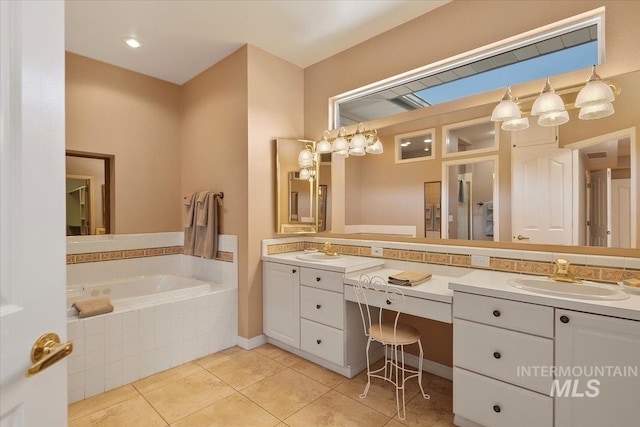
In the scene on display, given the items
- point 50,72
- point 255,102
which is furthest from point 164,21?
point 50,72

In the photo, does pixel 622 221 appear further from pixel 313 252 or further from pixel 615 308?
pixel 313 252

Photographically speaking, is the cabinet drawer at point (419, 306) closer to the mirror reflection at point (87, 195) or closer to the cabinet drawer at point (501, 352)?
the cabinet drawer at point (501, 352)

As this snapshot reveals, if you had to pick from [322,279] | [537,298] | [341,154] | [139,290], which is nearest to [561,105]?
[537,298]

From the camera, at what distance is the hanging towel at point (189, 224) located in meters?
3.45

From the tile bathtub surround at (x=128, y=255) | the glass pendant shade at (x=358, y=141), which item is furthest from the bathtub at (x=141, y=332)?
the glass pendant shade at (x=358, y=141)

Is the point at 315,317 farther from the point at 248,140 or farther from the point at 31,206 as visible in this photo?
the point at 31,206

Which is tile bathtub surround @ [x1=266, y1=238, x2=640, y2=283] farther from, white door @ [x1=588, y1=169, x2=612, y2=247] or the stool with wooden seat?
the stool with wooden seat

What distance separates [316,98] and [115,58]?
2065mm

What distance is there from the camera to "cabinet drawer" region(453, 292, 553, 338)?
1545 millimetres

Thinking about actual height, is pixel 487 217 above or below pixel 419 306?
above

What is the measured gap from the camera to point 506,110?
2006 millimetres

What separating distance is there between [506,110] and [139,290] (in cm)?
374

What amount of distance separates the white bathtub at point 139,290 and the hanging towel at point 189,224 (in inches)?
13.8

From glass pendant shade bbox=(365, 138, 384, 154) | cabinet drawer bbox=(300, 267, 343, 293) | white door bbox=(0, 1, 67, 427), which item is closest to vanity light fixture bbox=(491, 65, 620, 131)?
glass pendant shade bbox=(365, 138, 384, 154)
